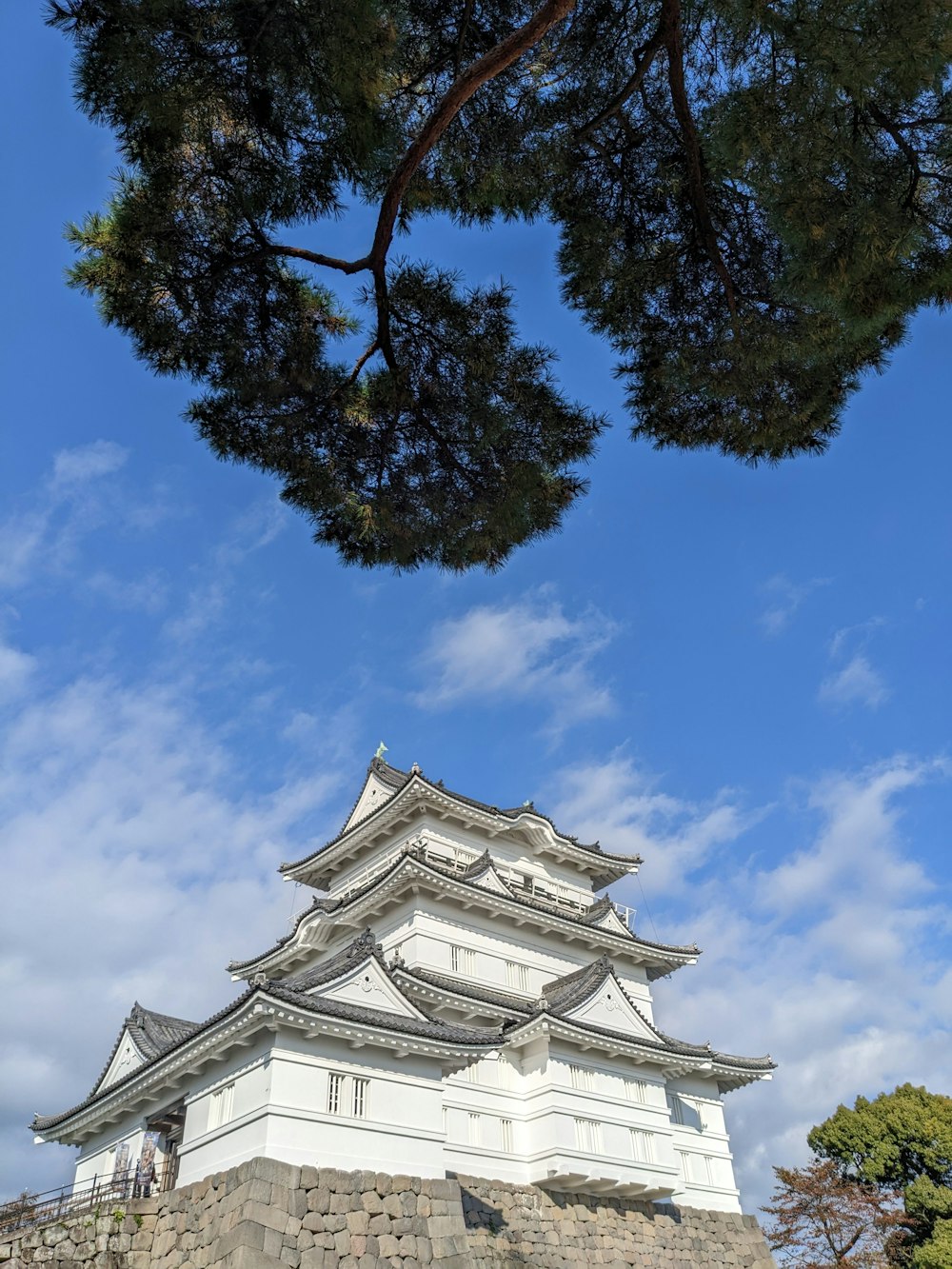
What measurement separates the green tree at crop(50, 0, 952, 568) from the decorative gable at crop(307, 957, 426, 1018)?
8231 millimetres

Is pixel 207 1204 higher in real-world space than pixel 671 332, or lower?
lower

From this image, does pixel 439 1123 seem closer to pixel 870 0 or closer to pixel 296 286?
pixel 296 286

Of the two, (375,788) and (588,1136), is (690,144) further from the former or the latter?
(375,788)

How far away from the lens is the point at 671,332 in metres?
10.6

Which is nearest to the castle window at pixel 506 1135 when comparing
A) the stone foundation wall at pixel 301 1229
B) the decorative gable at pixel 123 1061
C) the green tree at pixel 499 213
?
the stone foundation wall at pixel 301 1229

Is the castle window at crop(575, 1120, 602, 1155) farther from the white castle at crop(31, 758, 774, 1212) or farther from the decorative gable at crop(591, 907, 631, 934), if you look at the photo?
the decorative gable at crop(591, 907, 631, 934)

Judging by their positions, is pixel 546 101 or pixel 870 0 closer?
pixel 870 0

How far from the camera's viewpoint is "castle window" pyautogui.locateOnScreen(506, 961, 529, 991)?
22.0 m

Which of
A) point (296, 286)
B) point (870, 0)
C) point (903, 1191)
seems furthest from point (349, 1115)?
point (903, 1191)

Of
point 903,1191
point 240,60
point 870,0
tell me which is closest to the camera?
point 870,0

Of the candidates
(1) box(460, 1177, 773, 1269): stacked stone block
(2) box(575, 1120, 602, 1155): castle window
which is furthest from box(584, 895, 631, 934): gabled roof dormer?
(1) box(460, 1177, 773, 1269): stacked stone block

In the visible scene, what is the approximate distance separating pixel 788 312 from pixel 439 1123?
13439 mm

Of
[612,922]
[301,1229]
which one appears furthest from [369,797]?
[301,1229]

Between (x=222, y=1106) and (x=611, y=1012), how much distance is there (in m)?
9.70
